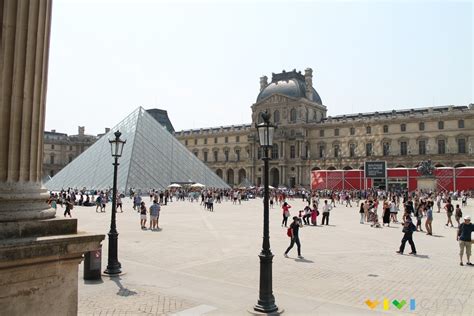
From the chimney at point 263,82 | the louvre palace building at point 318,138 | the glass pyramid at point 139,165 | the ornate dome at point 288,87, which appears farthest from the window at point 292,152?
the glass pyramid at point 139,165

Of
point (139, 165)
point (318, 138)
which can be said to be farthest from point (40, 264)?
point (318, 138)

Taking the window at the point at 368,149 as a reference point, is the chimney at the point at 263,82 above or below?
above

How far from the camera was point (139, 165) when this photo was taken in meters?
40.2

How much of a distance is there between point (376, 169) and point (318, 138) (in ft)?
68.7

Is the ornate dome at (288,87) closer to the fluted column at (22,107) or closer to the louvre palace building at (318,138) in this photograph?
the louvre palace building at (318,138)

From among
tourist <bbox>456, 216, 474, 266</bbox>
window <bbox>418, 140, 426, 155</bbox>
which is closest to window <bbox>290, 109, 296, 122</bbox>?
window <bbox>418, 140, 426, 155</bbox>

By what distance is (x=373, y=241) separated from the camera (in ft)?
43.1

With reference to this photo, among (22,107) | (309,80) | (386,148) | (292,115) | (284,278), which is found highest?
(309,80)

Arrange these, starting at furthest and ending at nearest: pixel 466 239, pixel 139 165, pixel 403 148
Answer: pixel 403 148
pixel 139 165
pixel 466 239

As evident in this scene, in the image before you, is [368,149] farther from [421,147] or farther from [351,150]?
[421,147]

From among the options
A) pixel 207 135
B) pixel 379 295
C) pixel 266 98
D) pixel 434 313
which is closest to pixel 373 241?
pixel 379 295

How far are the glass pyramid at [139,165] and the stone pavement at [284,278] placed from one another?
1046 inches

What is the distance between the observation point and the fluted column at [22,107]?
2.74 meters

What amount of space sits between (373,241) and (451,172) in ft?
113
